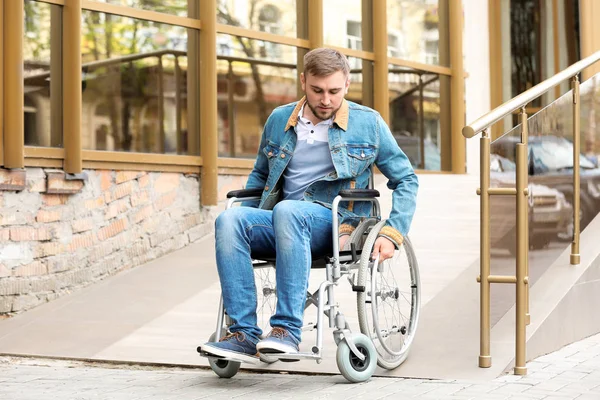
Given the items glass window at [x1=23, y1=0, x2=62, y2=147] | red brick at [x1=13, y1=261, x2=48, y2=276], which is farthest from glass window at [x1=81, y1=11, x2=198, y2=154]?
red brick at [x1=13, y1=261, x2=48, y2=276]

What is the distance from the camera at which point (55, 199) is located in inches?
255

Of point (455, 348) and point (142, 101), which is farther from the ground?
point (142, 101)

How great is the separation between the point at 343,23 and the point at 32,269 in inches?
158

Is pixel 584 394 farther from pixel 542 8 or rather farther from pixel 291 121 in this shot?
pixel 542 8

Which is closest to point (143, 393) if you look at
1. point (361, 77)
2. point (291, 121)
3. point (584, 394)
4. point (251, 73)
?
point (291, 121)

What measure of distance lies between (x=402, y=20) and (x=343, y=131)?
586 centimetres

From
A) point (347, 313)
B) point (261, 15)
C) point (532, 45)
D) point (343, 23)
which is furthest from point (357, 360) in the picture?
point (532, 45)

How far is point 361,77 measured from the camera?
9.53m

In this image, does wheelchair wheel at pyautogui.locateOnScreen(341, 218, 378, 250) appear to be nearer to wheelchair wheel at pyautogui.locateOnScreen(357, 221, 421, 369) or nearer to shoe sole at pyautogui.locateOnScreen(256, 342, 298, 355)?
wheelchair wheel at pyautogui.locateOnScreen(357, 221, 421, 369)

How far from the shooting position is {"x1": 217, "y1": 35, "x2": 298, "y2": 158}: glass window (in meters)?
8.05

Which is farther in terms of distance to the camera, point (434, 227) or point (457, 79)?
point (457, 79)

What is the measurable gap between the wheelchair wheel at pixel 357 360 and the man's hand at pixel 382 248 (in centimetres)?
31

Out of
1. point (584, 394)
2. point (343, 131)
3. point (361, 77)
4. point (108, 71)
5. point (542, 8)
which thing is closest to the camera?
point (584, 394)

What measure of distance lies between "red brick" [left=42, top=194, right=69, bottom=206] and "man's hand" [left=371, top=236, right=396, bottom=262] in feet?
8.93
